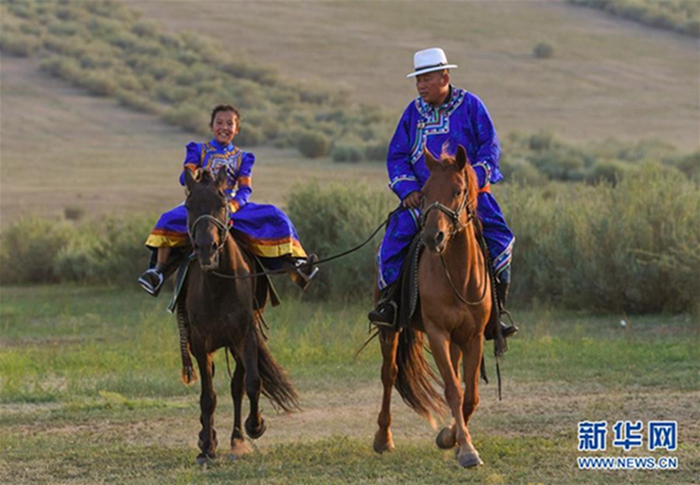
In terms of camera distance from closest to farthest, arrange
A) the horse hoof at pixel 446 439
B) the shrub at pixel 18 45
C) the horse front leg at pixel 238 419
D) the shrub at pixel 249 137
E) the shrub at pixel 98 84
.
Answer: the horse hoof at pixel 446 439 → the horse front leg at pixel 238 419 → the shrub at pixel 249 137 → the shrub at pixel 98 84 → the shrub at pixel 18 45

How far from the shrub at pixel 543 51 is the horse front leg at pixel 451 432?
4998cm

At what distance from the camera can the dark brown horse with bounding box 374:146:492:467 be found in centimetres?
855

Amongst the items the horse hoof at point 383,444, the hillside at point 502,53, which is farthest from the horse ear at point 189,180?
the hillside at point 502,53

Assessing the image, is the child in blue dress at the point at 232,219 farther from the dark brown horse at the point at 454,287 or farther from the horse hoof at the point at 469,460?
the horse hoof at the point at 469,460

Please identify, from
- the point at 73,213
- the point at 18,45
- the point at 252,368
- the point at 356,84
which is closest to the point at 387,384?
the point at 252,368

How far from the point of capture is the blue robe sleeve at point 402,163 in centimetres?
938

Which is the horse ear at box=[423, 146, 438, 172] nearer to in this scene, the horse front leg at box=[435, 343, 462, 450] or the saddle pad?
the horse front leg at box=[435, 343, 462, 450]

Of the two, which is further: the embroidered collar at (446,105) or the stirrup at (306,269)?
the stirrup at (306,269)

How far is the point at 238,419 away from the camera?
9922 millimetres

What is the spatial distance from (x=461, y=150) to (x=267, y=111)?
44026 millimetres

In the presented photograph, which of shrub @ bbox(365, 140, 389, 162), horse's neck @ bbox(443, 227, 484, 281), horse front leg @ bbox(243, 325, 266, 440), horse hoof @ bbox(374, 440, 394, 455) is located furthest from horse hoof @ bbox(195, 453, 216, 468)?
shrub @ bbox(365, 140, 389, 162)

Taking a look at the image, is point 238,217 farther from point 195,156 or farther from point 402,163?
point 402,163

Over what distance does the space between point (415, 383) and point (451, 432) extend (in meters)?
0.87

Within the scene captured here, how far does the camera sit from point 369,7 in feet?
219
